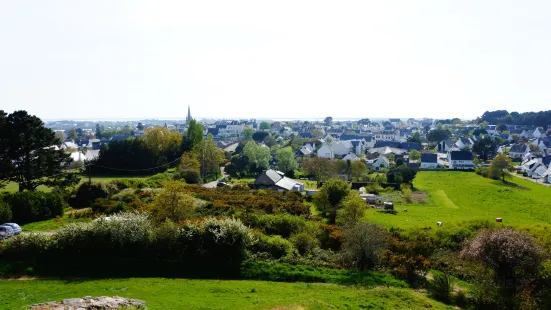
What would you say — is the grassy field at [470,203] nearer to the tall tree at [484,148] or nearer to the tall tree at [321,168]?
the tall tree at [321,168]

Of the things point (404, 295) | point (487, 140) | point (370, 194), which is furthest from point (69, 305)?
point (487, 140)

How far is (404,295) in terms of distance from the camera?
1577 cm

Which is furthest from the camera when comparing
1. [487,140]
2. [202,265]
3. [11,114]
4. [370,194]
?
[487,140]

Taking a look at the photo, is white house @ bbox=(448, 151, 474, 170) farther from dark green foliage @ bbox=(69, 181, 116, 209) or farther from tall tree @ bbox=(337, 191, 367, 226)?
dark green foliage @ bbox=(69, 181, 116, 209)

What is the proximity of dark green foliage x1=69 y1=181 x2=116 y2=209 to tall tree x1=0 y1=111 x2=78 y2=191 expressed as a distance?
12.0 ft

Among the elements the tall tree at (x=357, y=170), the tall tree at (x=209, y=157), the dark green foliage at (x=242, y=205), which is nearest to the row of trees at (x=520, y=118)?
the tall tree at (x=357, y=170)

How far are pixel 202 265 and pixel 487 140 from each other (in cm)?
8142

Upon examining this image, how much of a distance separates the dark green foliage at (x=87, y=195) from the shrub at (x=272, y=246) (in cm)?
1798

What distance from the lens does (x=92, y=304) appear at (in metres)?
12.8

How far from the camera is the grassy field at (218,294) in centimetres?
1448

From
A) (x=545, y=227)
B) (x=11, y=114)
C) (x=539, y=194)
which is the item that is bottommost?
(x=539, y=194)

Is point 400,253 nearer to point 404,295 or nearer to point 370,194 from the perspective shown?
point 404,295

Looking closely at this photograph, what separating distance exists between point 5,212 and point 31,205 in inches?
75.3

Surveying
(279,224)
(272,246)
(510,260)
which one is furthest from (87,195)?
(510,260)
